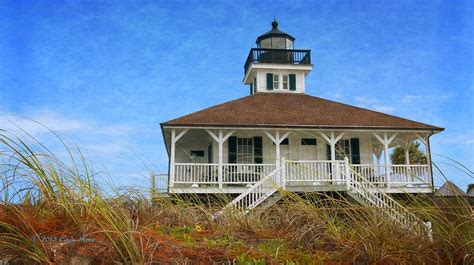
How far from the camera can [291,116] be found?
20781 millimetres

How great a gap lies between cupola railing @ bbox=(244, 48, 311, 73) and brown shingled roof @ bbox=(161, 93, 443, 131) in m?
3.27

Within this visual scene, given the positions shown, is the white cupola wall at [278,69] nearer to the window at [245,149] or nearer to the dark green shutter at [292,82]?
the dark green shutter at [292,82]

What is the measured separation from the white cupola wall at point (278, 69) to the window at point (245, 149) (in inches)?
245

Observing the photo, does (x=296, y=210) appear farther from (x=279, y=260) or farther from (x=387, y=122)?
(x=387, y=122)

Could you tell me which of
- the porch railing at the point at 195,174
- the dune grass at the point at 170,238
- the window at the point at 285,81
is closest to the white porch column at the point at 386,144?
the porch railing at the point at 195,174

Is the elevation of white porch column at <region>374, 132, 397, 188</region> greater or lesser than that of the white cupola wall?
lesser

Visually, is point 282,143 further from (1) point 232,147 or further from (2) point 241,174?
(2) point 241,174

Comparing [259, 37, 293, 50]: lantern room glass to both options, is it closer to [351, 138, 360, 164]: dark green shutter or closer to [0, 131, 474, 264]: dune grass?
[351, 138, 360, 164]: dark green shutter

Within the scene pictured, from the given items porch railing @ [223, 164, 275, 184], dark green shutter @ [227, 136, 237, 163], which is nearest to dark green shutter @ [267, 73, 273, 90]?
dark green shutter @ [227, 136, 237, 163]

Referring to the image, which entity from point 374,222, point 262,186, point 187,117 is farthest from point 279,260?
point 187,117

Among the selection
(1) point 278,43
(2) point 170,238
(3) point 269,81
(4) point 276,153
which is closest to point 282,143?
(4) point 276,153

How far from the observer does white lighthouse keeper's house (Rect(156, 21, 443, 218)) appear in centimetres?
1705

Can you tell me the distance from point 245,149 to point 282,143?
5.87 ft

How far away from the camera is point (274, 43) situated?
92.7ft
